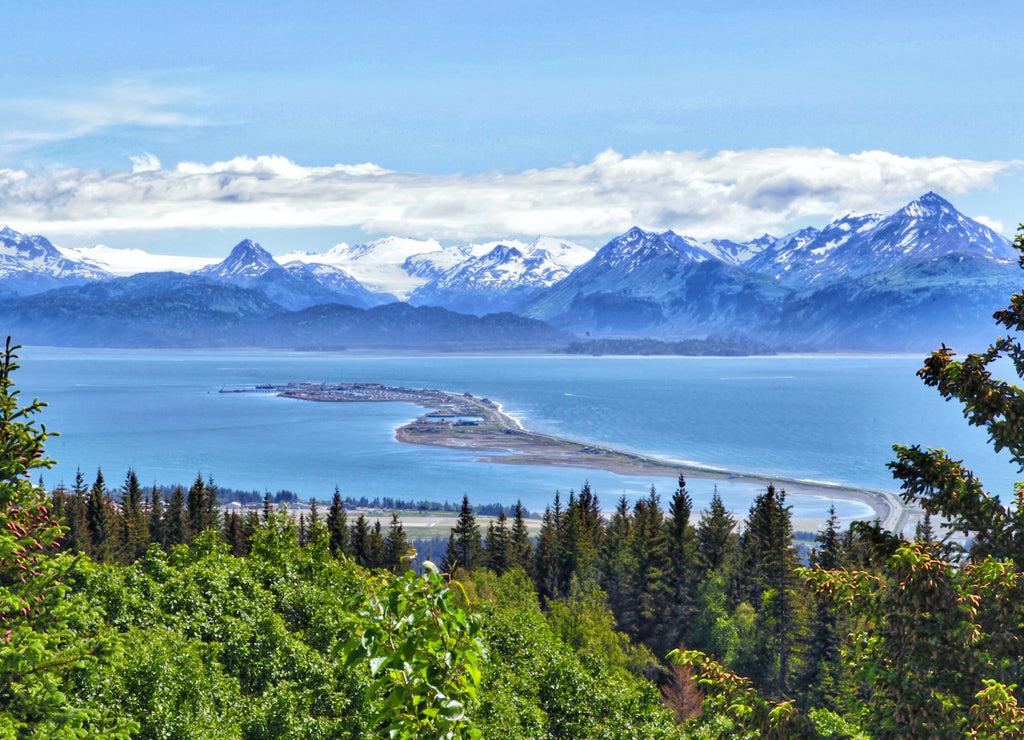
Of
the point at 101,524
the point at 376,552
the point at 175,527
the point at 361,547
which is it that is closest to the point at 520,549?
the point at 376,552

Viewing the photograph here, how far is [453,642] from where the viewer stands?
24.0ft

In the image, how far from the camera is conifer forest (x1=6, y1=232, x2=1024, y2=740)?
781 cm

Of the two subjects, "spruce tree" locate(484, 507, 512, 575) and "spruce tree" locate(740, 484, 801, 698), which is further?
"spruce tree" locate(484, 507, 512, 575)

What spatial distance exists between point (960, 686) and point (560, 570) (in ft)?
280

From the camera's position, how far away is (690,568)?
3103 inches

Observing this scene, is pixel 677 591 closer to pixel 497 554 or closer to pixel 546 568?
pixel 546 568

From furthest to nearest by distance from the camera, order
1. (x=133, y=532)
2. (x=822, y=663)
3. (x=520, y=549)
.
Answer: (x=133, y=532)
(x=520, y=549)
(x=822, y=663)

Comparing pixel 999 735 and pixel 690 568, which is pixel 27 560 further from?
pixel 690 568

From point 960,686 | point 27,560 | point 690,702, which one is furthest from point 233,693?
point 690,702

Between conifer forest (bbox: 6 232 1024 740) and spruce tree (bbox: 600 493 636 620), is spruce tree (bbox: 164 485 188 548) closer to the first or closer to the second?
conifer forest (bbox: 6 232 1024 740)

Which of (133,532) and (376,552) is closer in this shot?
(376,552)

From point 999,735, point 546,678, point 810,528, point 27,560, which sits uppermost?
point 27,560

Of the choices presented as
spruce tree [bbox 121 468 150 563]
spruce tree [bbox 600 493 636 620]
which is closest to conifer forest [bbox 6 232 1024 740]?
spruce tree [bbox 600 493 636 620]

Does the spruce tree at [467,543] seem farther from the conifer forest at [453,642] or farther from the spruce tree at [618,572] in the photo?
the conifer forest at [453,642]
